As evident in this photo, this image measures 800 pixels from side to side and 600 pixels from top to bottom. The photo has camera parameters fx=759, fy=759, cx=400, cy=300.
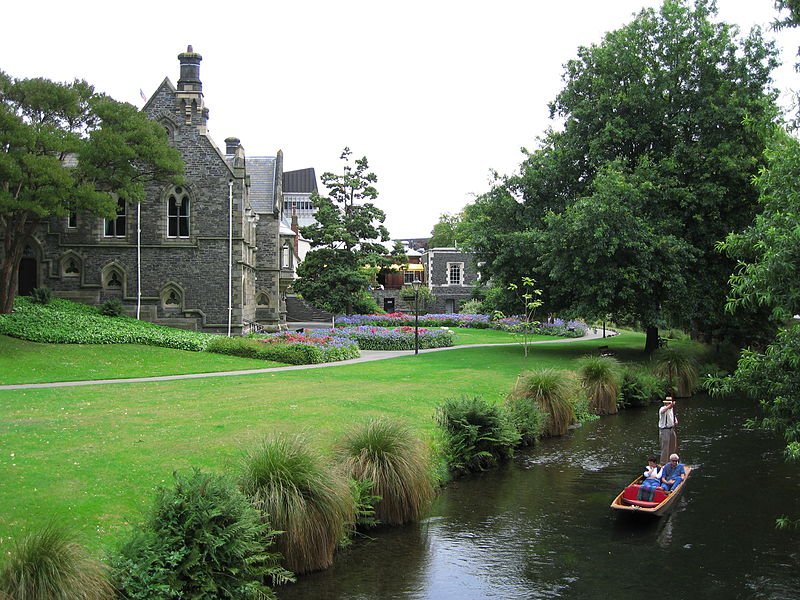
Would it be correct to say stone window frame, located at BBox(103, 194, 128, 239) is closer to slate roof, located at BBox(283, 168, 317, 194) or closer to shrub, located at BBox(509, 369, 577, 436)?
shrub, located at BBox(509, 369, 577, 436)

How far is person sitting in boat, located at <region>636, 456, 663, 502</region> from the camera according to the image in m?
14.0

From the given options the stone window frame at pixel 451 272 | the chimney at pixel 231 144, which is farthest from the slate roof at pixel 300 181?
the chimney at pixel 231 144

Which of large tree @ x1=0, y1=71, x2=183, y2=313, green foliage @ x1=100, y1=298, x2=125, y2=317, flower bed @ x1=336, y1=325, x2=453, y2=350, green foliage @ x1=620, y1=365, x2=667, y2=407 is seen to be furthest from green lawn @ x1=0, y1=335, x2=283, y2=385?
green foliage @ x1=620, y1=365, x2=667, y2=407

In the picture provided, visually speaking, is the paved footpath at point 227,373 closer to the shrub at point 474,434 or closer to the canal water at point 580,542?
the shrub at point 474,434

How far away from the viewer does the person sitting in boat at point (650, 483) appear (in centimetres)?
1398

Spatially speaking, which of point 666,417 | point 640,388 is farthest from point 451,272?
point 666,417

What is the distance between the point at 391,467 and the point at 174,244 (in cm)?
2963

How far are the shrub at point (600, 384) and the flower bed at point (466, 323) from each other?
2185 cm

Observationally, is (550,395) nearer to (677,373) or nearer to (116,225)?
(677,373)

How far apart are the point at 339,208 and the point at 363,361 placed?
2382cm

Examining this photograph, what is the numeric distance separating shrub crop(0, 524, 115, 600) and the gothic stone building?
104ft

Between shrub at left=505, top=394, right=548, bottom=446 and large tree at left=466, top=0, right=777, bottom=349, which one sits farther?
large tree at left=466, top=0, right=777, bottom=349

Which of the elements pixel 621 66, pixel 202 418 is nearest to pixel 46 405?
pixel 202 418

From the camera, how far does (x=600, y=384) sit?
82.4 ft
